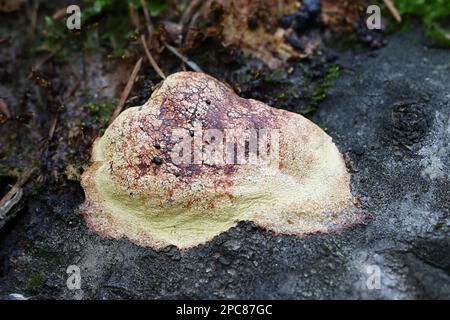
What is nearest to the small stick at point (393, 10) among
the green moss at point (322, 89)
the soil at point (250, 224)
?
the soil at point (250, 224)

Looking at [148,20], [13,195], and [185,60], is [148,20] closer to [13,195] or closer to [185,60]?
[185,60]

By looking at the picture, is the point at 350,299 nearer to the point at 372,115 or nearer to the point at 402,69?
the point at 372,115

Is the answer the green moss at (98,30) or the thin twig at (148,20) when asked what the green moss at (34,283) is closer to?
the green moss at (98,30)

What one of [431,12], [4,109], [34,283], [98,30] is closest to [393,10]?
[431,12]

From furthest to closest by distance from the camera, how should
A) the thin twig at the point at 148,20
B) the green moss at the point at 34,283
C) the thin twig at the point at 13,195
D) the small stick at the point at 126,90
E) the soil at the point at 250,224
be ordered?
the thin twig at the point at 148,20, the small stick at the point at 126,90, the thin twig at the point at 13,195, the green moss at the point at 34,283, the soil at the point at 250,224

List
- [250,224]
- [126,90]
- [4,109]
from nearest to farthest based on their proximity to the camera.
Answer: [250,224]
[126,90]
[4,109]

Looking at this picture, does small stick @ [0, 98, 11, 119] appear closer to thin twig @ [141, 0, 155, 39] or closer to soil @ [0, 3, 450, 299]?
soil @ [0, 3, 450, 299]

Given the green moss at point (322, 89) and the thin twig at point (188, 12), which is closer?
the green moss at point (322, 89)
